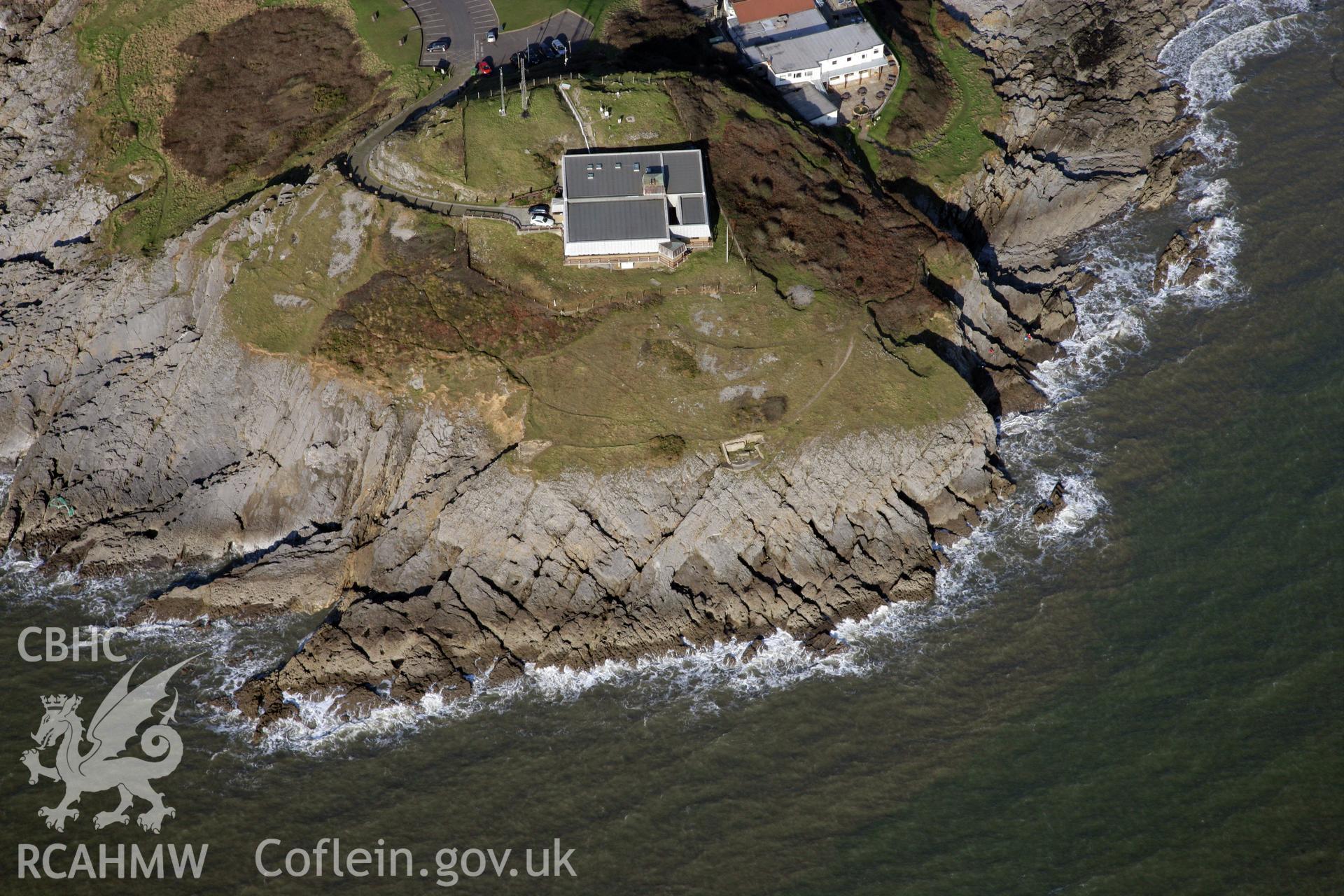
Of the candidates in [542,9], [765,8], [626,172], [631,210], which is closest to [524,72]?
[626,172]

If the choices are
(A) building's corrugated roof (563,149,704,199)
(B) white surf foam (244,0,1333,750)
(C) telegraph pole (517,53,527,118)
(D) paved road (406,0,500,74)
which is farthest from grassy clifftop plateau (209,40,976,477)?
(D) paved road (406,0,500,74)

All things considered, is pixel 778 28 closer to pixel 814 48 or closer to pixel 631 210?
pixel 814 48

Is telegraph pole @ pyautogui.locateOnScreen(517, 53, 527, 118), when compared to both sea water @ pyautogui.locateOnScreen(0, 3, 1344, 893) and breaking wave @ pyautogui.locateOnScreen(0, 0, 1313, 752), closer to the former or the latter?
breaking wave @ pyautogui.locateOnScreen(0, 0, 1313, 752)

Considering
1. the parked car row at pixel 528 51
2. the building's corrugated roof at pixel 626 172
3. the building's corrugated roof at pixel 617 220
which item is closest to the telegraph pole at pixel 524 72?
the parked car row at pixel 528 51

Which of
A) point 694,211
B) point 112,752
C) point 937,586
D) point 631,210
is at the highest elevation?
point 631,210

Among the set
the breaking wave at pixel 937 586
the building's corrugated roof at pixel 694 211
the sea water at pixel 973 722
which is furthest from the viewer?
the building's corrugated roof at pixel 694 211

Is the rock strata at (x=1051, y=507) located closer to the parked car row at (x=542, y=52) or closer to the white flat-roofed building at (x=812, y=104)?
the white flat-roofed building at (x=812, y=104)
